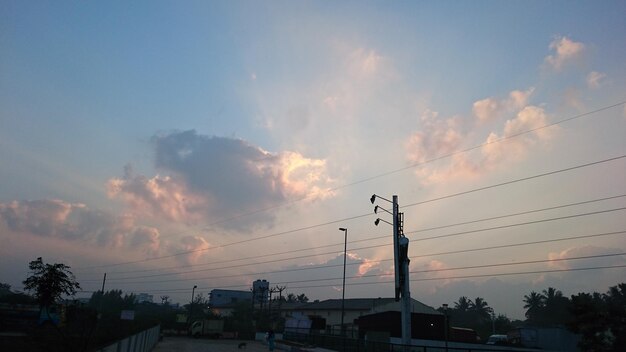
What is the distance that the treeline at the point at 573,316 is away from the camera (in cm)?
3959

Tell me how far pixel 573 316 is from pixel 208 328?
170 ft

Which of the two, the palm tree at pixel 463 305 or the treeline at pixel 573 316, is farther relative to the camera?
the palm tree at pixel 463 305

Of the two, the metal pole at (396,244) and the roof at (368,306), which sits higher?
the metal pole at (396,244)

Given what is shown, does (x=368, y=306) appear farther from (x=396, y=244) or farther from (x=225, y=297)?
(x=225, y=297)

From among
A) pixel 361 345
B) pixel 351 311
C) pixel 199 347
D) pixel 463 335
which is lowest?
pixel 199 347

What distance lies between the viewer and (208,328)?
229 feet

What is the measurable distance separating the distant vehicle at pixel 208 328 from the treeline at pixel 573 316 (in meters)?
36.2

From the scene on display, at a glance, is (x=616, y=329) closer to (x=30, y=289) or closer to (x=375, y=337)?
(x=375, y=337)

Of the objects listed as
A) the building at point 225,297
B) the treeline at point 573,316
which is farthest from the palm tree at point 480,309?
the building at point 225,297

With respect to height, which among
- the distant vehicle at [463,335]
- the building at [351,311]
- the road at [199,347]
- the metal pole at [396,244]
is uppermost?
the metal pole at [396,244]

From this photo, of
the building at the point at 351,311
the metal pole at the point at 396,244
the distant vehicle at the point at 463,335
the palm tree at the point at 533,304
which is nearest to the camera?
the metal pole at the point at 396,244

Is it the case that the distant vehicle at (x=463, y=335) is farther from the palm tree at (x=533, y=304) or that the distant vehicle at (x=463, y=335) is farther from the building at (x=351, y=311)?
the palm tree at (x=533, y=304)

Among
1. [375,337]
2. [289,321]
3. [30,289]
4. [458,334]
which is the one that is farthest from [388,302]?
[30,289]

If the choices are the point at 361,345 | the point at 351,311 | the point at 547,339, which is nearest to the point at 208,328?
the point at 351,311
